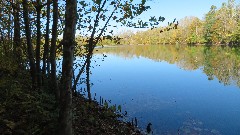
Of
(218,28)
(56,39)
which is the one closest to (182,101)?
(56,39)

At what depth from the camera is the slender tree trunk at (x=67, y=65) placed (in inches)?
314

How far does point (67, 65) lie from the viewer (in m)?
8.16

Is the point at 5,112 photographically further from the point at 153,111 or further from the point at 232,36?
the point at 232,36

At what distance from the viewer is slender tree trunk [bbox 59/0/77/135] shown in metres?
7.97

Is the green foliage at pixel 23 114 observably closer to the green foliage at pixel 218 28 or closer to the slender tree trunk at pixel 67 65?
the slender tree trunk at pixel 67 65

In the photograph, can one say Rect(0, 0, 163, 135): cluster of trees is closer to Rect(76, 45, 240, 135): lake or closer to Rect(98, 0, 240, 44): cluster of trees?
Rect(76, 45, 240, 135): lake

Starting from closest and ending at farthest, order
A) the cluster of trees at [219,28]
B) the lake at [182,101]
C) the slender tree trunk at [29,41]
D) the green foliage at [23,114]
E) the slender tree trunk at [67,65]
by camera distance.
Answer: the slender tree trunk at [67,65]
the green foliage at [23,114]
the slender tree trunk at [29,41]
the lake at [182,101]
the cluster of trees at [219,28]

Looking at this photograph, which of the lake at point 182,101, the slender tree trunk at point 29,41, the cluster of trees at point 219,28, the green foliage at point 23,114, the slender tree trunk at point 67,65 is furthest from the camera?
the cluster of trees at point 219,28

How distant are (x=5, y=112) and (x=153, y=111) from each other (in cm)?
1360

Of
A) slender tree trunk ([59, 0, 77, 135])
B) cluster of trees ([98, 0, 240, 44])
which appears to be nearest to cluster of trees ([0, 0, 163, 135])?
slender tree trunk ([59, 0, 77, 135])

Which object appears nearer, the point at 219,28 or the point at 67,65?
the point at 67,65

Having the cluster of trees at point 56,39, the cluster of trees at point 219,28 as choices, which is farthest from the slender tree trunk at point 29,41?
the cluster of trees at point 219,28

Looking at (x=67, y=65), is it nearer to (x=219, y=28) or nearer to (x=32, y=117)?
(x=32, y=117)

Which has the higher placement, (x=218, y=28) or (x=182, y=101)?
(x=218, y=28)
